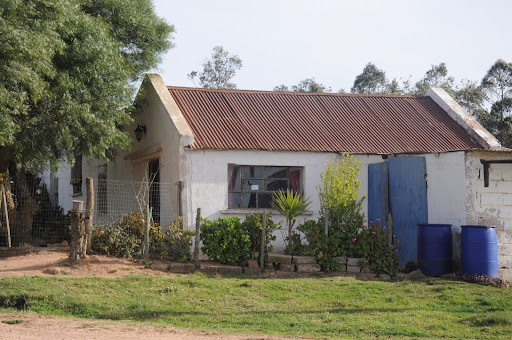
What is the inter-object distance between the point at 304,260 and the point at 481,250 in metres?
3.72

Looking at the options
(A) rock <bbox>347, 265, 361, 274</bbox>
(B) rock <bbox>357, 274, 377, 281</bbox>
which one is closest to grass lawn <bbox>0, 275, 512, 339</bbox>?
(B) rock <bbox>357, 274, 377, 281</bbox>

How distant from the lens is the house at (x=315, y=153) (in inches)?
559

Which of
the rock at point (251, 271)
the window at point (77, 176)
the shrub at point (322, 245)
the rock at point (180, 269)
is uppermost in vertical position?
the window at point (77, 176)

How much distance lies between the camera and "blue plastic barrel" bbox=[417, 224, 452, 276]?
45.6ft

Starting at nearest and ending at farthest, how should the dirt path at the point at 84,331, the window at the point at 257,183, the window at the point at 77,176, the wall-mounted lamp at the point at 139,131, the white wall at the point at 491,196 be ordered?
the dirt path at the point at 84,331 → the white wall at the point at 491,196 → the window at the point at 257,183 → the wall-mounted lamp at the point at 139,131 → the window at the point at 77,176

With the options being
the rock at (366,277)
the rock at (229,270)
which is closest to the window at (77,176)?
the rock at (229,270)

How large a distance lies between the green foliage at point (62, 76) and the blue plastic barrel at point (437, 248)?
26.3 ft

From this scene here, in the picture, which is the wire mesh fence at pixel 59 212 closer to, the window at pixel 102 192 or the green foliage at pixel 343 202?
the window at pixel 102 192

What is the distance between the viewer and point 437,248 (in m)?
13.9

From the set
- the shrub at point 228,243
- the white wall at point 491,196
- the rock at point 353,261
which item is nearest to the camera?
the white wall at point 491,196

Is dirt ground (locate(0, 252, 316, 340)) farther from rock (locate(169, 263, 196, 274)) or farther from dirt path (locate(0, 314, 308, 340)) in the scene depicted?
rock (locate(169, 263, 196, 274))

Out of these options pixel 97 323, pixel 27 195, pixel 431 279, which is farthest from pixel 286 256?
pixel 27 195

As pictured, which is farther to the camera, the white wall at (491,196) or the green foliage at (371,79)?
the green foliage at (371,79)

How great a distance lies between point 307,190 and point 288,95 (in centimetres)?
448
